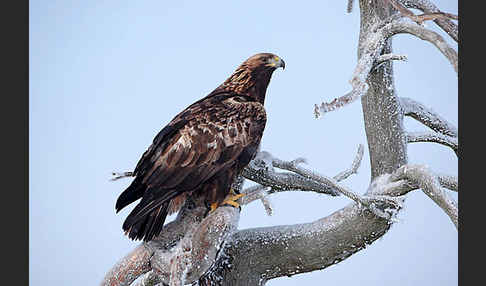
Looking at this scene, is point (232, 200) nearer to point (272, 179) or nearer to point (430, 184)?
point (272, 179)

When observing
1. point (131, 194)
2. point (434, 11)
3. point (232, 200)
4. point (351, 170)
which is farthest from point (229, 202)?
point (434, 11)

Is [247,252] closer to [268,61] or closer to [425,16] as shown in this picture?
[268,61]

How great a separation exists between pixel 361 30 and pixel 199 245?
45.2 inches

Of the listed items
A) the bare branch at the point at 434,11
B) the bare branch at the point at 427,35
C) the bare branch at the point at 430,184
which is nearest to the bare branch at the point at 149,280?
the bare branch at the point at 430,184

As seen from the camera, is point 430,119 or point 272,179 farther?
point 430,119

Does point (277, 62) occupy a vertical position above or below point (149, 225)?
above

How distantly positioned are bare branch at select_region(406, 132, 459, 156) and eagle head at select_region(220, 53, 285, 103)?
681mm

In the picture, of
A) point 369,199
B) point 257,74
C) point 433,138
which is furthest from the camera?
point 433,138

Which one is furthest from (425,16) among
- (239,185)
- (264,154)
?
(239,185)

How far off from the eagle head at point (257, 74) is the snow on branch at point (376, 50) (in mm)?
342

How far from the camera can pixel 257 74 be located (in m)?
2.62

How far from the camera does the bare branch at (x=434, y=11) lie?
243 centimetres

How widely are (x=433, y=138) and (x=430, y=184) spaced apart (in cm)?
53

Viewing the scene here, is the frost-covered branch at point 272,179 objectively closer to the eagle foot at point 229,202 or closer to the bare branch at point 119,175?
the eagle foot at point 229,202
